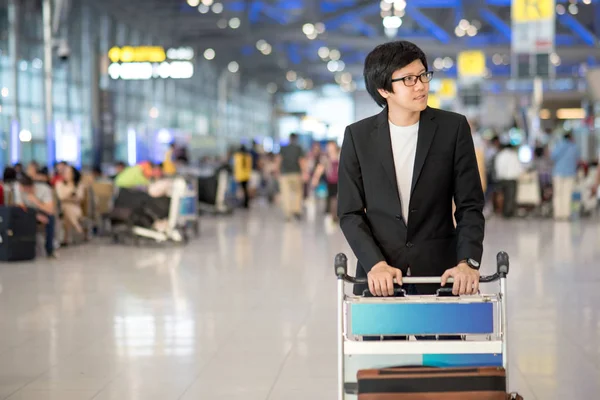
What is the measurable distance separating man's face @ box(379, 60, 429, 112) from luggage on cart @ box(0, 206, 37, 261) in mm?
10854

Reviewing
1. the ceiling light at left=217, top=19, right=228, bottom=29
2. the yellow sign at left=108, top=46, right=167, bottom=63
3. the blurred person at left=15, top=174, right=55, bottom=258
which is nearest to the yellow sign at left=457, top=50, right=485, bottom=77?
the ceiling light at left=217, top=19, right=228, bottom=29

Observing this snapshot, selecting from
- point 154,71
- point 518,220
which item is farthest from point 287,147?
point 154,71

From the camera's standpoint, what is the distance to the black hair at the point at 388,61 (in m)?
3.57

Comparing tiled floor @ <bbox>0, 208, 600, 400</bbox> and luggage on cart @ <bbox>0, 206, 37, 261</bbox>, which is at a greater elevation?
luggage on cart @ <bbox>0, 206, 37, 261</bbox>

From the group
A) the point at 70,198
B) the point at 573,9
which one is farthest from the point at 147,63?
the point at 573,9

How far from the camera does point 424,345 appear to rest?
3293 millimetres

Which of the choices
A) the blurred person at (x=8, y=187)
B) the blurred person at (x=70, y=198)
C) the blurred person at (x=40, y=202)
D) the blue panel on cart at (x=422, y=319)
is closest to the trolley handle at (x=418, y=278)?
the blue panel on cart at (x=422, y=319)

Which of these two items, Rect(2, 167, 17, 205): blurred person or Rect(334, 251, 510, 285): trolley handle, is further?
Rect(2, 167, 17, 205): blurred person

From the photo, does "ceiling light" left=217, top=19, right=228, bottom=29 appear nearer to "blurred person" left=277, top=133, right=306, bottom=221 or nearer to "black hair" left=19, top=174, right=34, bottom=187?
"blurred person" left=277, top=133, right=306, bottom=221

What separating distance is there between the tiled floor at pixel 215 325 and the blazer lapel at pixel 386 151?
8.14ft

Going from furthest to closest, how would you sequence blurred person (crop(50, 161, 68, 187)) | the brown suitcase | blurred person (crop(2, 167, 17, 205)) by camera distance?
blurred person (crop(50, 161, 68, 187))
blurred person (crop(2, 167, 17, 205))
the brown suitcase

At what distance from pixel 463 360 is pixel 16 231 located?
11.2 meters

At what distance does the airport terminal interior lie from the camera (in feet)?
12.1

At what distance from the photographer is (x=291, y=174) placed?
22.9 metres
